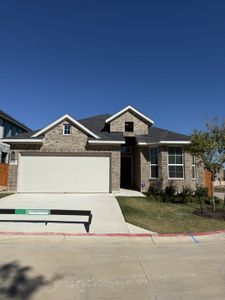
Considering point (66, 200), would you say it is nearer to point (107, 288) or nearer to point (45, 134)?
point (45, 134)

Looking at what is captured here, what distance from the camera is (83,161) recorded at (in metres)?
17.9

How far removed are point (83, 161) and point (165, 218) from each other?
27.5ft

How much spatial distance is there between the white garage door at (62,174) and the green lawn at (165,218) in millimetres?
3919

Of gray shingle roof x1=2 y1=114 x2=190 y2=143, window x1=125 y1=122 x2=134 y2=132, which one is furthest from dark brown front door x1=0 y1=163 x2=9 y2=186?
window x1=125 y1=122 x2=134 y2=132

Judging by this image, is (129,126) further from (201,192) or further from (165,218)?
(165,218)

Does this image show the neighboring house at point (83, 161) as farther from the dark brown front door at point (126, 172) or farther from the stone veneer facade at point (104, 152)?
the dark brown front door at point (126, 172)

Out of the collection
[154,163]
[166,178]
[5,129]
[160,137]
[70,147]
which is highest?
[5,129]

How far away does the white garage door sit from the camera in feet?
57.0

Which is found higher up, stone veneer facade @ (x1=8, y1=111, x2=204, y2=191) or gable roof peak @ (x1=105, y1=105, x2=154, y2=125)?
gable roof peak @ (x1=105, y1=105, x2=154, y2=125)

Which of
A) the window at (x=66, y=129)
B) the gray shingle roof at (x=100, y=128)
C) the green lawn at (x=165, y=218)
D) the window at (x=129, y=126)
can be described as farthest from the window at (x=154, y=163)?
the window at (x=66, y=129)

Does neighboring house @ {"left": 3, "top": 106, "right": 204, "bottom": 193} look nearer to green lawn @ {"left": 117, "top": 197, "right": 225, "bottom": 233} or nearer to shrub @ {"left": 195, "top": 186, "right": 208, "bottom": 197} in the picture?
shrub @ {"left": 195, "top": 186, "right": 208, "bottom": 197}

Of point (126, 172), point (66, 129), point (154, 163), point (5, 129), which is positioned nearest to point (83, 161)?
point (66, 129)

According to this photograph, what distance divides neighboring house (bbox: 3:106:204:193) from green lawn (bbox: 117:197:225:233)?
3.99 metres

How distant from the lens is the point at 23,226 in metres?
9.16
